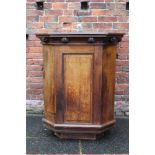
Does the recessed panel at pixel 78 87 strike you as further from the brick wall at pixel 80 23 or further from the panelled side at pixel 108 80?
the brick wall at pixel 80 23

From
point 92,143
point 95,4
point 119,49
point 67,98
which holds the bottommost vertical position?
point 92,143

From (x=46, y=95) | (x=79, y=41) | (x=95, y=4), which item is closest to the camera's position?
(x=79, y=41)

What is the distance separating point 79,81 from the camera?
2805 millimetres

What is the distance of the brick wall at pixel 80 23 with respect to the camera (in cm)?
362

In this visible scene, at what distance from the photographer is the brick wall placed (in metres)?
3.62

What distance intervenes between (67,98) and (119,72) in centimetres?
103

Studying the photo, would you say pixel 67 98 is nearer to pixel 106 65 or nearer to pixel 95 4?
pixel 106 65

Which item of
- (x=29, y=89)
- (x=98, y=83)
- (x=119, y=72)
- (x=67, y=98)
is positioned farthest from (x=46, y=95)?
(x=119, y=72)

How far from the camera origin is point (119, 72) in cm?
368

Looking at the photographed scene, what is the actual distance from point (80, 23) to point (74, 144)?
143cm

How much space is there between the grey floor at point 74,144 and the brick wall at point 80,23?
2.16 ft

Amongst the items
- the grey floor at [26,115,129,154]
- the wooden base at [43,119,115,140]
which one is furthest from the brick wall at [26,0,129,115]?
the wooden base at [43,119,115,140]

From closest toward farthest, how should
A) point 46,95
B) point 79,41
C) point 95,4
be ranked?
point 79,41
point 46,95
point 95,4

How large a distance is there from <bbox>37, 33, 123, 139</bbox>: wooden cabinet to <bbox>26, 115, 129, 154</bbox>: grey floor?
9 centimetres
